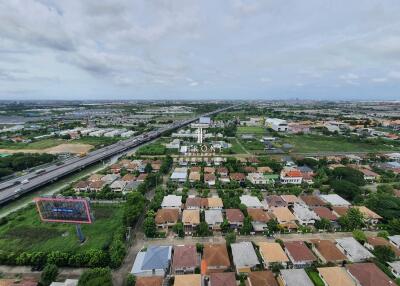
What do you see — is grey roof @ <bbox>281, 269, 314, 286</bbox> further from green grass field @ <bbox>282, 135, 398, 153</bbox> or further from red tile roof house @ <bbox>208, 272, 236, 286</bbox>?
green grass field @ <bbox>282, 135, 398, 153</bbox>

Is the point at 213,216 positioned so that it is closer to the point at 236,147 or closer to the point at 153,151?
the point at 153,151

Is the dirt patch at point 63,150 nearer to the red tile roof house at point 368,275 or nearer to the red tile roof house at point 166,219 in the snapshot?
the red tile roof house at point 166,219

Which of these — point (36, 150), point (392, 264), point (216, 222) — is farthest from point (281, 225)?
point (36, 150)

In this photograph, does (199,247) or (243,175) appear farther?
(243,175)

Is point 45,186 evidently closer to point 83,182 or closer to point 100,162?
point 83,182

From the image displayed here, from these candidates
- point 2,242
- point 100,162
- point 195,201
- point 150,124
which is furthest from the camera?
point 150,124

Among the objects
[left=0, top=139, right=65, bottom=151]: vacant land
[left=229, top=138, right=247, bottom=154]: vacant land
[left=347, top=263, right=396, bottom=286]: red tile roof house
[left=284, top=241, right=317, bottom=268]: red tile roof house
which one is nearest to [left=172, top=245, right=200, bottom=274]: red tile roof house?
[left=284, top=241, right=317, bottom=268]: red tile roof house
